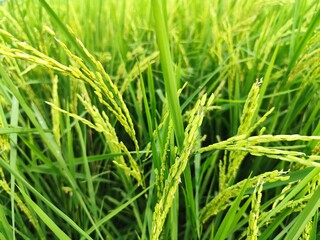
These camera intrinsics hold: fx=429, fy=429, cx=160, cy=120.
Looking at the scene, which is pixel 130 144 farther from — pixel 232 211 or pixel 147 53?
pixel 232 211

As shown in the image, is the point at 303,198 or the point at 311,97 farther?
the point at 311,97

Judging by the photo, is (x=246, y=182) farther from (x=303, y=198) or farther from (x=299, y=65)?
(x=299, y=65)

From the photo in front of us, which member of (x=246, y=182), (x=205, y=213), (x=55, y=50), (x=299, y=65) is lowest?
(x=205, y=213)

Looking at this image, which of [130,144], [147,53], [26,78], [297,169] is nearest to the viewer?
[297,169]

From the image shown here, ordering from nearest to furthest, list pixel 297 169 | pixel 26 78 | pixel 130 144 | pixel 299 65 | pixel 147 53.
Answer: pixel 297 169 → pixel 299 65 → pixel 130 144 → pixel 26 78 → pixel 147 53

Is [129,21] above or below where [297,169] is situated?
above

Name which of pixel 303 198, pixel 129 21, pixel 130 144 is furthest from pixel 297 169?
pixel 129 21
